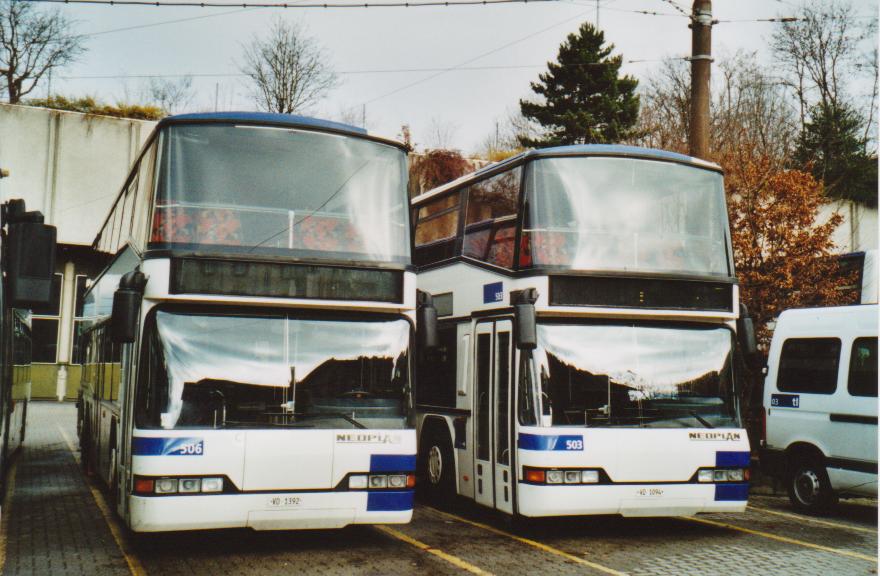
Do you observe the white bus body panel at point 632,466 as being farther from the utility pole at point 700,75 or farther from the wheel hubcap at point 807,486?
the utility pole at point 700,75

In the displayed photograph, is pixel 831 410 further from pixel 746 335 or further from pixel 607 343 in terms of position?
pixel 607 343

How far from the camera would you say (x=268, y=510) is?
26.5ft

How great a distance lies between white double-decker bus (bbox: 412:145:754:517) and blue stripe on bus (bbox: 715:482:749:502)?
15 millimetres

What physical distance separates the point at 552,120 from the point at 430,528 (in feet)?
103

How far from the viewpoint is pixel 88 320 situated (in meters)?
15.0

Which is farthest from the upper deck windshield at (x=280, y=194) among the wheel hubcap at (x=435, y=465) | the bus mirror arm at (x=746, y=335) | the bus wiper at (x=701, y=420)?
the bus mirror arm at (x=746, y=335)

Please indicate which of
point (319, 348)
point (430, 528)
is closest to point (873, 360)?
Result: point (430, 528)

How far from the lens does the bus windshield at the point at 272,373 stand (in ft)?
26.3

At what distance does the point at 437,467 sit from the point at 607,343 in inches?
136

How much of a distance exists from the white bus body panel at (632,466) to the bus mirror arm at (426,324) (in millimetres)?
1362

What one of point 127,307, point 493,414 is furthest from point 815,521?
point 127,307

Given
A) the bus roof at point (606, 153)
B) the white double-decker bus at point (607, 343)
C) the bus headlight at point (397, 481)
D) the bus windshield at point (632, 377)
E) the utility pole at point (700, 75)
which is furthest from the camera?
the utility pole at point (700, 75)

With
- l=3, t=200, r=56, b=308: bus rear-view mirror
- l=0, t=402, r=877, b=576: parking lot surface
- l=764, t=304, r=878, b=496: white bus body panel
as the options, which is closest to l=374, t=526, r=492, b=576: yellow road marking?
l=0, t=402, r=877, b=576: parking lot surface

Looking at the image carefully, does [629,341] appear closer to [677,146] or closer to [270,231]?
[270,231]
